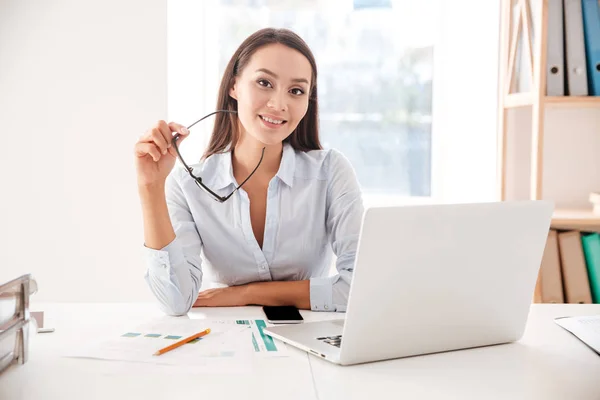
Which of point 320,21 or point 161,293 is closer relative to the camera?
point 161,293

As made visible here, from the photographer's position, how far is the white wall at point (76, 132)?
104 inches

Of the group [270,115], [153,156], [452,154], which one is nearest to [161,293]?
[153,156]

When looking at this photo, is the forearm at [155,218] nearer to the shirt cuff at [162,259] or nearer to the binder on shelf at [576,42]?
the shirt cuff at [162,259]

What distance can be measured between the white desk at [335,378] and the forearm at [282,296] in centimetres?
36

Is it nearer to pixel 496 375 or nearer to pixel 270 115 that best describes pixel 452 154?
pixel 270 115

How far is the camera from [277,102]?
1.77 meters

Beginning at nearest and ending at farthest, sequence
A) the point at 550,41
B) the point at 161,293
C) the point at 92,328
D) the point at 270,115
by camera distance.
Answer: the point at 92,328 → the point at 161,293 → the point at 270,115 → the point at 550,41

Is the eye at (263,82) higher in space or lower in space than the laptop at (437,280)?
A: higher

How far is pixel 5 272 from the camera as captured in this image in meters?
2.72

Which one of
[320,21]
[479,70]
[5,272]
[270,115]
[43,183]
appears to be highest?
[320,21]

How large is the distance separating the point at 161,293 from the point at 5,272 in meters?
1.53

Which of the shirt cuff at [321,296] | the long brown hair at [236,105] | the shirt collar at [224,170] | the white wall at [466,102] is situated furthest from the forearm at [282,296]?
the white wall at [466,102]

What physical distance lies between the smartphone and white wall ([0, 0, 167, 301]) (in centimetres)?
134

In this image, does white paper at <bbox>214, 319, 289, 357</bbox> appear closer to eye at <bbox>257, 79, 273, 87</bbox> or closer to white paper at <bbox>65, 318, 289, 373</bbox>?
white paper at <bbox>65, 318, 289, 373</bbox>
